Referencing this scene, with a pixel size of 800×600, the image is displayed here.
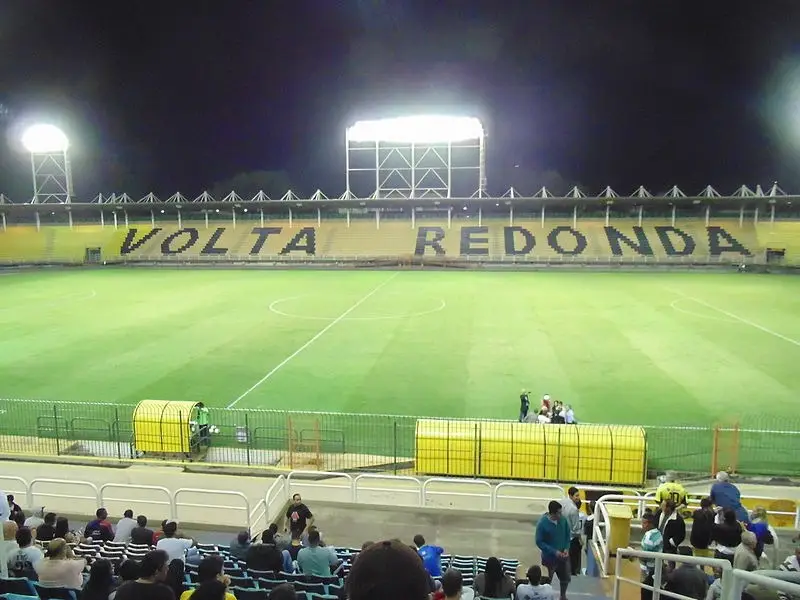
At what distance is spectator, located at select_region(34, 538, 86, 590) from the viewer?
5492 millimetres

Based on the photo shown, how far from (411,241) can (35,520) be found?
51929 millimetres

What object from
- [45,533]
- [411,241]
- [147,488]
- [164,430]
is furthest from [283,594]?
[411,241]

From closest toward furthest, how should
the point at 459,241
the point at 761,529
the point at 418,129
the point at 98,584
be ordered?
the point at 98,584, the point at 761,529, the point at 418,129, the point at 459,241

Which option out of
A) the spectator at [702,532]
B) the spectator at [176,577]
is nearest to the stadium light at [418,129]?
the spectator at [702,532]

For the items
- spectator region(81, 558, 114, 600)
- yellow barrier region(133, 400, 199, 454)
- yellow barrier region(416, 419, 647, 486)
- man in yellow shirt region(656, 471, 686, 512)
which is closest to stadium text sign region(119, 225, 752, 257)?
yellow barrier region(133, 400, 199, 454)

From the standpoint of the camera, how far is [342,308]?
103 ft

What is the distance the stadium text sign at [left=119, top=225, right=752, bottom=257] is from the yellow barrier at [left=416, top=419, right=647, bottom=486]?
44.4m

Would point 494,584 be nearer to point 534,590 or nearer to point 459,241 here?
point 534,590

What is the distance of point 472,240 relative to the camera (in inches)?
2306

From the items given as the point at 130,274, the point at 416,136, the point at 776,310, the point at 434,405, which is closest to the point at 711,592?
the point at 434,405

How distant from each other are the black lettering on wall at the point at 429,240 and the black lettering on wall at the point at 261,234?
14.3m

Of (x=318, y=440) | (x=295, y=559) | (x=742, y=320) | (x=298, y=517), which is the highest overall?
(x=742, y=320)

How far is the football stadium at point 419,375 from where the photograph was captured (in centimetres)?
1109

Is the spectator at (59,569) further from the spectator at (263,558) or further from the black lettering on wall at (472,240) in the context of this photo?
the black lettering on wall at (472,240)
